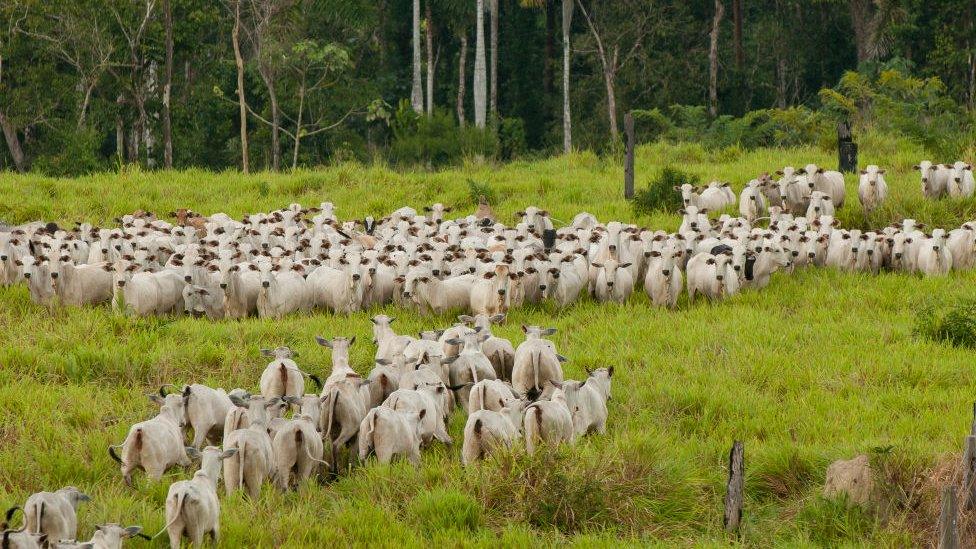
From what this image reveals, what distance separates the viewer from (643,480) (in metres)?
8.99

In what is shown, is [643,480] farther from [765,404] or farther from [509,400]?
[765,404]

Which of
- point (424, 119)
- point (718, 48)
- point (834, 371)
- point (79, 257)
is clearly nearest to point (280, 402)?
point (834, 371)

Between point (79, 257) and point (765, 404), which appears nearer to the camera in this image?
point (765, 404)

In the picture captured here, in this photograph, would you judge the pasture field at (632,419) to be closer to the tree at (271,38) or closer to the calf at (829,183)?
the calf at (829,183)

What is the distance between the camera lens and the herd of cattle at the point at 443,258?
577 inches

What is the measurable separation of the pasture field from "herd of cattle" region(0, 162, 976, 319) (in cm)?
35

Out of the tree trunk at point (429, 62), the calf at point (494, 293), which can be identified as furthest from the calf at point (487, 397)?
the tree trunk at point (429, 62)

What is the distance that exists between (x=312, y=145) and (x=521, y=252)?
2370cm

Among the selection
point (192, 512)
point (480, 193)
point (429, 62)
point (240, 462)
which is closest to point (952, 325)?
point (240, 462)

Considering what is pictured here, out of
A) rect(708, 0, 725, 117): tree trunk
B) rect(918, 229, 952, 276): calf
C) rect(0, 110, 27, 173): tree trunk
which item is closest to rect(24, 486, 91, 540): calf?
rect(918, 229, 952, 276): calf

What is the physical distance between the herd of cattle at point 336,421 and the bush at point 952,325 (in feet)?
13.3

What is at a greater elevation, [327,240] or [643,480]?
[327,240]

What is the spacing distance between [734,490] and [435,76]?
3814 centimetres

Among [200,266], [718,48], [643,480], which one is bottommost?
[643,480]
